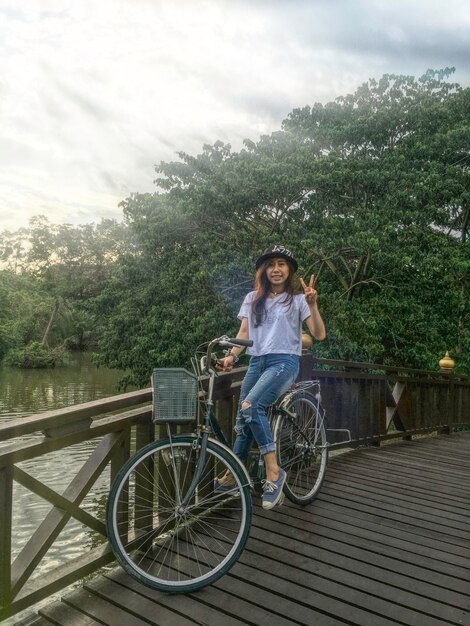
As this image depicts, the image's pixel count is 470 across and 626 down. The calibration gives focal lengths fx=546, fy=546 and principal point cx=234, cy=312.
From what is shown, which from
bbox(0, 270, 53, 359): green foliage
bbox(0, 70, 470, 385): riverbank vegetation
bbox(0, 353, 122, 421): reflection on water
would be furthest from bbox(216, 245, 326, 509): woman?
bbox(0, 270, 53, 359): green foliage

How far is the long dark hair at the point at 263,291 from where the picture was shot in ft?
12.2

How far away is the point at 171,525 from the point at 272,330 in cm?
140

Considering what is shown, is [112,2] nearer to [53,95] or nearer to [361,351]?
[53,95]

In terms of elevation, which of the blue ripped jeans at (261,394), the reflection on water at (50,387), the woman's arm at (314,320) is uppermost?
the woman's arm at (314,320)

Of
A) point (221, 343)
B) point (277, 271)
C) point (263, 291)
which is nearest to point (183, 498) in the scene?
point (221, 343)

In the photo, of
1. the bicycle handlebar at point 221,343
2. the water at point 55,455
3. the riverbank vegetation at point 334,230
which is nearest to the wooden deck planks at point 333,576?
the bicycle handlebar at point 221,343

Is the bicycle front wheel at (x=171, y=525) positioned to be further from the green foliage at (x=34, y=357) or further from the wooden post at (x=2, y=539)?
the green foliage at (x=34, y=357)

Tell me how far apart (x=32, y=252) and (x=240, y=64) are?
56672mm

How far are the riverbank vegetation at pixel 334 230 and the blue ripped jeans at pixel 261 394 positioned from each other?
1010 centimetres

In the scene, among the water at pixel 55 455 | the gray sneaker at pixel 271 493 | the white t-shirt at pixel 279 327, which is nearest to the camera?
the gray sneaker at pixel 271 493

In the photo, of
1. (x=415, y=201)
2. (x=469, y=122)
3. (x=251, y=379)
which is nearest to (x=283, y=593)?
(x=251, y=379)

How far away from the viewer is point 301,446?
163 inches

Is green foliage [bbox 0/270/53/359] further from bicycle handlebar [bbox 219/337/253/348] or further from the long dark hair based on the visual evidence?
bicycle handlebar [bbox 219/337/253/348]

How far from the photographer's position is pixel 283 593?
270 centimetres
